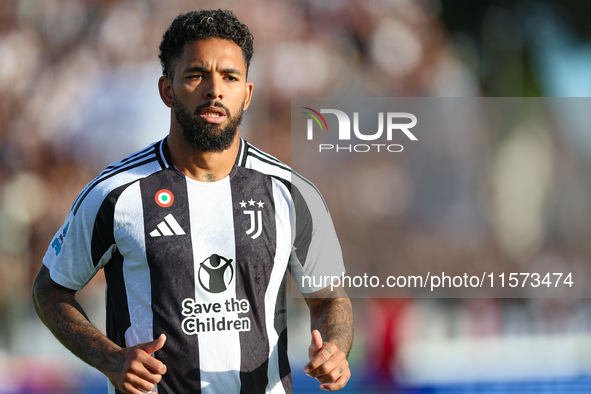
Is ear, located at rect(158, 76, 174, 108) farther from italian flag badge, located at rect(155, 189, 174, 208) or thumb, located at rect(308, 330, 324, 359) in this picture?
thumb, located at rect(308, 330, 324, 359)

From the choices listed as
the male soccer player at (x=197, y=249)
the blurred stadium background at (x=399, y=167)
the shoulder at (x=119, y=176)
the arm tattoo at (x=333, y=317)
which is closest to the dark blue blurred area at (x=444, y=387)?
the blurred stadium background at (x=399, y=167)

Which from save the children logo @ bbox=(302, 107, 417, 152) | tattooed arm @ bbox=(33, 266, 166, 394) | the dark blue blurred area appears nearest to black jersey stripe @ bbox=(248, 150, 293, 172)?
tattooed arm @ bbox=(33, 266, 166, 394)

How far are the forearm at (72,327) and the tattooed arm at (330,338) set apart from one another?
1.50 ft

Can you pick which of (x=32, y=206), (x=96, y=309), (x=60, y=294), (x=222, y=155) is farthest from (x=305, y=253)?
(x=32, y=206)

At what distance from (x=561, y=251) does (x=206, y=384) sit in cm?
270

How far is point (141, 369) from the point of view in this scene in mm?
1435

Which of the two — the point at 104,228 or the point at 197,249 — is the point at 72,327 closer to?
the point at 104,228

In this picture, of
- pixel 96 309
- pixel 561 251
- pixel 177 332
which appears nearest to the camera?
pixel 177 332

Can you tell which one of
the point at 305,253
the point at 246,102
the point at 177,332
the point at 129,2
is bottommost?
the point at 177,332

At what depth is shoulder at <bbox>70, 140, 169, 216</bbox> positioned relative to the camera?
1.64 m

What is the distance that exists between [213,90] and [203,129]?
103mm

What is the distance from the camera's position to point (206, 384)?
5.31 ft

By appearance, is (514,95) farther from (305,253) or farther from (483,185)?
(305,253)

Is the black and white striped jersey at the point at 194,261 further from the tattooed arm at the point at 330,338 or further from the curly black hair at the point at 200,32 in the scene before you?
the curly black hair at the point at 200,32
